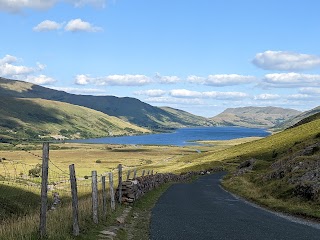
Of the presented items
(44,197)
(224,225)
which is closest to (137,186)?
(224,225)

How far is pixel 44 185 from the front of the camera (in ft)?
50.0

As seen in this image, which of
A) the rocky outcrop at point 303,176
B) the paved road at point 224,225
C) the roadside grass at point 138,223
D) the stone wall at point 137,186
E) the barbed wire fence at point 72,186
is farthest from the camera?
the rocky outcrop at point 303,176

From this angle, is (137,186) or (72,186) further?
(137,186)

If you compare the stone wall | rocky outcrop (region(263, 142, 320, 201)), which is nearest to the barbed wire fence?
the stone wall

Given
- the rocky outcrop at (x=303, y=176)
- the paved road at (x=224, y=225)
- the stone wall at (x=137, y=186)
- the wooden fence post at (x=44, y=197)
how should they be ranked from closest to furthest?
the wooden fence post at (x=44, y=197) → the paved road at (x=224, y=225) → the stone wall at (x=137, y=186) → the rocky outcrop at (x=303, y=176)

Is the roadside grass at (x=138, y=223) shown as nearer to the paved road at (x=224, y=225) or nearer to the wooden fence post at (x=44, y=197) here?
the paved road at (x=224, y=225)

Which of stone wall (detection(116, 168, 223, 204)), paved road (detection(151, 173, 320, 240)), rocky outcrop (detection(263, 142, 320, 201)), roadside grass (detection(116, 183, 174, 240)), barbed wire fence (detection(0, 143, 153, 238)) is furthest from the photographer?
rocky outcrop (detection(263, 142, 320, 201))

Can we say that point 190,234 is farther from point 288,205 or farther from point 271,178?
point 271,178

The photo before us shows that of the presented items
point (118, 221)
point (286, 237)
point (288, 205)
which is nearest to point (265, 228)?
point (286, 237)

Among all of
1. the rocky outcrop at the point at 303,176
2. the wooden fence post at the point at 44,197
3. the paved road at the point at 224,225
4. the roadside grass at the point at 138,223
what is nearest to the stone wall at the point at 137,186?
the roadside grass at the point at 138,223

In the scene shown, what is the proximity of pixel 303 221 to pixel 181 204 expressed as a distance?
13.3m

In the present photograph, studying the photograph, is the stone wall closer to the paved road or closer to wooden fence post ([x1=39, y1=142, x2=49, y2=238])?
the paved road

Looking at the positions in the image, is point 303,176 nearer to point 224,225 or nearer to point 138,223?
point 224,225

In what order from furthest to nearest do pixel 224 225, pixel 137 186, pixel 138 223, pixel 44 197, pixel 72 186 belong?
pixel 137 186
pixel 224 225
pixel 138 223
pixel 72 186
pixel 44 197
